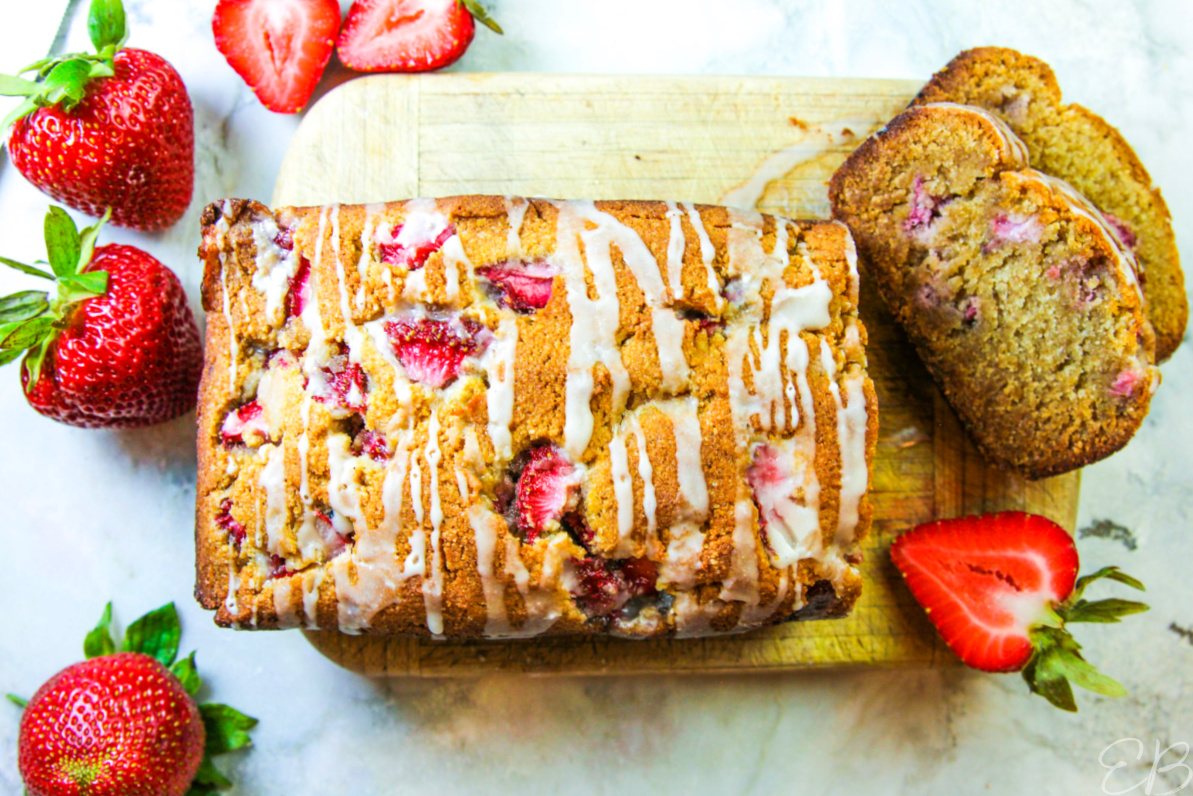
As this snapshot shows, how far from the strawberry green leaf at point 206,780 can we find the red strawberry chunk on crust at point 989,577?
1.99 metres

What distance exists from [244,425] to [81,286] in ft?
1.93

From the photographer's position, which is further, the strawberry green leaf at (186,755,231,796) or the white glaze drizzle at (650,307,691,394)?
the strawberry green leaf at (186,755,231,796)

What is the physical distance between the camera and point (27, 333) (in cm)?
200

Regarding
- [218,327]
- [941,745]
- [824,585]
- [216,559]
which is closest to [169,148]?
[218,327]

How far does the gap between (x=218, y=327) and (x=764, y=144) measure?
1.58m

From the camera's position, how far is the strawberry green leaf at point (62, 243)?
199 cm

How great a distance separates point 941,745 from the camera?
7.86ft

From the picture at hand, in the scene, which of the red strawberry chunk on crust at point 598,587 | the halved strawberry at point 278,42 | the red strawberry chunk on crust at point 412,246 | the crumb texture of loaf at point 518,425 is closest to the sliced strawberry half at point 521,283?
the crumb texture of loaf at point 518,425

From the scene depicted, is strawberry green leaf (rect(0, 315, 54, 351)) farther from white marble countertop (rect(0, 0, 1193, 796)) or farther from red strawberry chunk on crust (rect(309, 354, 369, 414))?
red strawberry chunk on crust (rect(309, 354, 369, 414))

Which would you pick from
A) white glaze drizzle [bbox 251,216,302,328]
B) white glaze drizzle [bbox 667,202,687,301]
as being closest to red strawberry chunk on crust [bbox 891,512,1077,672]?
white glaze drizzle [bbox 667,202,687,301]

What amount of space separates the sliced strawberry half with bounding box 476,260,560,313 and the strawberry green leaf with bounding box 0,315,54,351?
1.13 metres

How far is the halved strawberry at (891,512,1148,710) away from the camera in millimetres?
2088

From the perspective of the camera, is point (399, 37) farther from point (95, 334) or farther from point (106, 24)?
point (95, 334)

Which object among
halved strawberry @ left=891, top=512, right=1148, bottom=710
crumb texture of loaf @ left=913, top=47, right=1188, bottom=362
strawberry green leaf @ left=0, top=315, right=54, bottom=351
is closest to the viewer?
strawberry green leaf @ left=0, top=315, right=54, bottom=351
